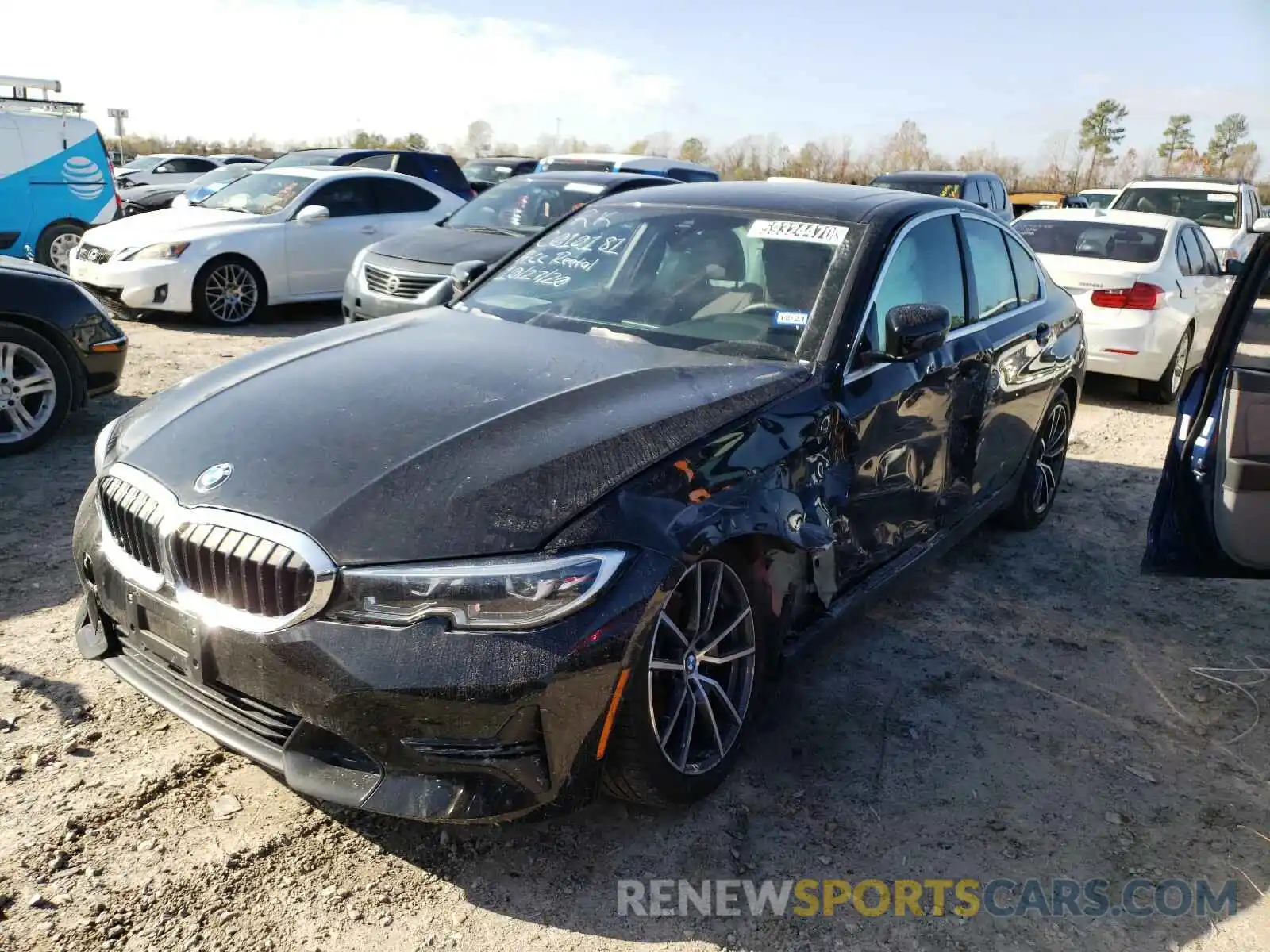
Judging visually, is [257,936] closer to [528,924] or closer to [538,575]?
[528,924]

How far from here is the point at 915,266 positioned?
388cm

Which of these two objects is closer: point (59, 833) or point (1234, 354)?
point (59, 833)

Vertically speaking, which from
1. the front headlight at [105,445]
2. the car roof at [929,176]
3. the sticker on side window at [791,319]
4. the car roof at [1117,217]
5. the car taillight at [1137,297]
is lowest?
the car taillight at [1137,297]

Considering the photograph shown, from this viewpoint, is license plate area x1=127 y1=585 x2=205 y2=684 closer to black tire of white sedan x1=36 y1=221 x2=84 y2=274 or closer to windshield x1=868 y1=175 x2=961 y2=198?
A: black tire of white sedan x1=36 y1=221 x2=84 y2=274

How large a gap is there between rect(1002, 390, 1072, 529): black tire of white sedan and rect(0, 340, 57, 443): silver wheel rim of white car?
544 cm

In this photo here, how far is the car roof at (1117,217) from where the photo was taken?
900cm

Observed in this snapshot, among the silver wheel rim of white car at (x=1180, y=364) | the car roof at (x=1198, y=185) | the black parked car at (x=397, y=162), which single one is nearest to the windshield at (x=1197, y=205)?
the car roof at (x=1198, y=185)

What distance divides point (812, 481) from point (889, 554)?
80cm

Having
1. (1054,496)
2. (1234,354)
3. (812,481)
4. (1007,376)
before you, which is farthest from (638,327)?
(1054,496)

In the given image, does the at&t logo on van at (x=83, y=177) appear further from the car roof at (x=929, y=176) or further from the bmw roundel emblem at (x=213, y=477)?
the bmw roundel emblem at (x=213, y=477)

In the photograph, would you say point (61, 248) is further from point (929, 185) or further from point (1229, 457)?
point (1229, 457)

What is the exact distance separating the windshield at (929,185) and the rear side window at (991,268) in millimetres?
9604

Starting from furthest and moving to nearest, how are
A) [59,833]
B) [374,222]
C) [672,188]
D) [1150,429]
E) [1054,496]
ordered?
[374,222] < [1150,429] < [1054,496] < [672,188] < [59,833]

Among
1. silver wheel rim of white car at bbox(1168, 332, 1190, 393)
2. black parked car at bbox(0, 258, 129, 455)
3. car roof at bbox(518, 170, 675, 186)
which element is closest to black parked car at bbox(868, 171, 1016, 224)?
car roof at bbox(518, 170, 675, 186)
